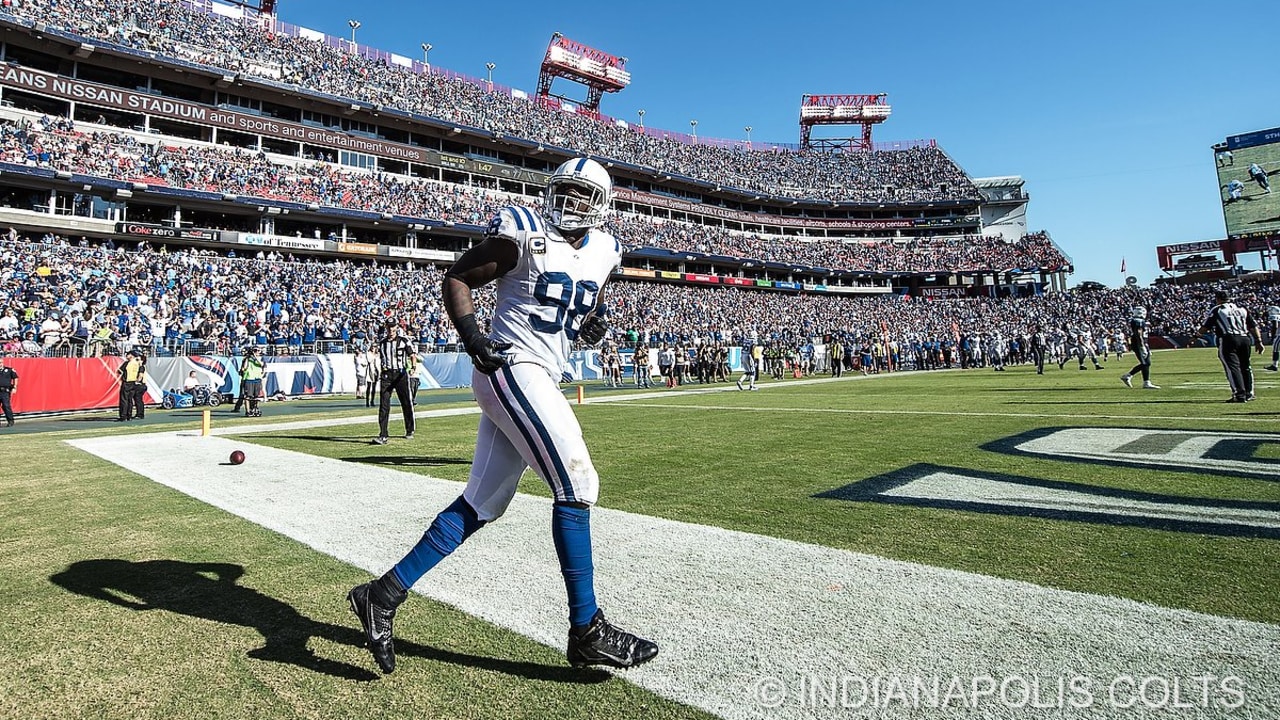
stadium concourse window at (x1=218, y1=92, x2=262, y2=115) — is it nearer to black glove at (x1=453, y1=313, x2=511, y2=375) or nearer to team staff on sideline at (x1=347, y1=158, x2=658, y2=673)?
team staff on sideline at (x1=347, y1=158, x2=658, y2=673)

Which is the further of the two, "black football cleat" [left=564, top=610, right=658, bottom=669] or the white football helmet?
the white football helmet

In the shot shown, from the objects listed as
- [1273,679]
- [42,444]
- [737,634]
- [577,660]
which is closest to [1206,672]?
[1273,679]

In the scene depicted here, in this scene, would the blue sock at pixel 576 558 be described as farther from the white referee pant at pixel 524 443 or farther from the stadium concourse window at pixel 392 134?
the stadium concourse window at pixel 392 134

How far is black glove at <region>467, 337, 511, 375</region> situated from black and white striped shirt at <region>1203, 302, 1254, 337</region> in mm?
12723

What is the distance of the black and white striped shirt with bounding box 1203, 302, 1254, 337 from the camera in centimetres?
1071

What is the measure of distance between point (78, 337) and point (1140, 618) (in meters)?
26.9

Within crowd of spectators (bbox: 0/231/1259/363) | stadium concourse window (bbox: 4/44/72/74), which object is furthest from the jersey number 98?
stadium concourse window (bbox: 4/44/72/74)

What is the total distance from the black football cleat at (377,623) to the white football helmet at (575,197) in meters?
1.78

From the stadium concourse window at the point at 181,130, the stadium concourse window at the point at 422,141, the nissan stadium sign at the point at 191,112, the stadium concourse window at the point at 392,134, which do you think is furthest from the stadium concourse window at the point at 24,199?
the stadium concourse window at the point at 422,141

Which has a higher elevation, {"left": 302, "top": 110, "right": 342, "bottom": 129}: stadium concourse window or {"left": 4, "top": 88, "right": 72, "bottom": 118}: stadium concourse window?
{"left": 302, "top": 110, "right": 342, "bottom": 129}: stadium concourse window

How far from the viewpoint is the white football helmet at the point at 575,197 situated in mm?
2990

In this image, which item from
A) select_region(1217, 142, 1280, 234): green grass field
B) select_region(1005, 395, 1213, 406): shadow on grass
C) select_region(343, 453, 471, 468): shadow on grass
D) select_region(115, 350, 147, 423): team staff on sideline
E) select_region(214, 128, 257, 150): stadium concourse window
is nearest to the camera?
select_region(343, 453, 471, 468): shadow on grass

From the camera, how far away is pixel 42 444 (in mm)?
10516

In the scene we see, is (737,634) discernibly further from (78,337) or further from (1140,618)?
(78,337)
